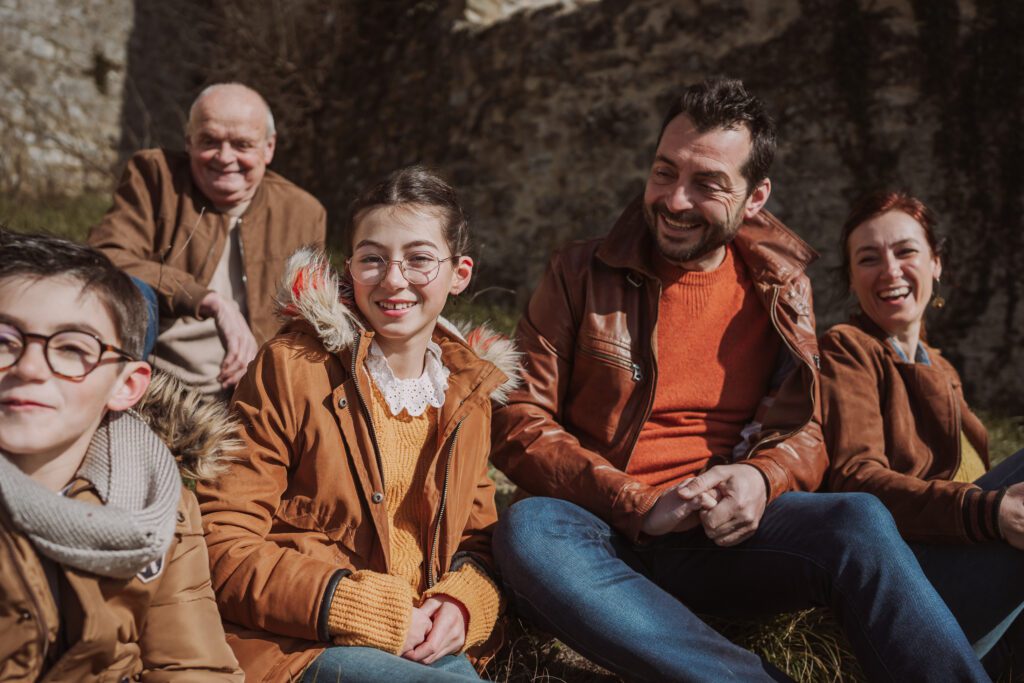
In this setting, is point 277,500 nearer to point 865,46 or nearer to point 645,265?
point 645,265

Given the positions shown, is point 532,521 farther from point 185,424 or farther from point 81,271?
point 81,271

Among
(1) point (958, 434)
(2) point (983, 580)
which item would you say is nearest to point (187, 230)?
(1) point (958, 434)

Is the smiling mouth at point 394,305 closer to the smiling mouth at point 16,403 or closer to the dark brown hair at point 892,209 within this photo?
the smiling mouth at point 16,403

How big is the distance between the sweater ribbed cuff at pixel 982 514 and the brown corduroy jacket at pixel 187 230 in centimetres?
229

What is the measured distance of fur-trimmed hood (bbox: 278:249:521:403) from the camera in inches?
89.0

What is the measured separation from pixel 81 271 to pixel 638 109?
5.13m

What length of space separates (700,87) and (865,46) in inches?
126

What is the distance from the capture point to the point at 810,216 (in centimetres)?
571

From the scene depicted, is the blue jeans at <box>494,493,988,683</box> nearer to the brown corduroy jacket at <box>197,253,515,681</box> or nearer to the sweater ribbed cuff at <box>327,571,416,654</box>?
the brown corduroy jacket at <box>197,253,515,681</box>

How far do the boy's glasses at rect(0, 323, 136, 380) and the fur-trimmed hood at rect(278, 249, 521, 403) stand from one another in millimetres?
604

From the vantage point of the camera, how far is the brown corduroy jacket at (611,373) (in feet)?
8.36

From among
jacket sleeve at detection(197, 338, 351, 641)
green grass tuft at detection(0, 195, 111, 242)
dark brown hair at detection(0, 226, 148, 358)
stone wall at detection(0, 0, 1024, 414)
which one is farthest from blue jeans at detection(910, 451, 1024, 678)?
green grass tuft at detection(0, 195, 111, 242)

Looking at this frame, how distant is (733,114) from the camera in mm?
2789

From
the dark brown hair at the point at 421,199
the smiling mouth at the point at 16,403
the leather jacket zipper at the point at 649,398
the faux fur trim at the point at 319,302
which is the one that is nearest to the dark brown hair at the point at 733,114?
the leather jacket zipper at the point at 649,398
